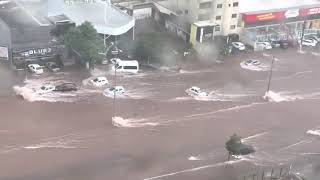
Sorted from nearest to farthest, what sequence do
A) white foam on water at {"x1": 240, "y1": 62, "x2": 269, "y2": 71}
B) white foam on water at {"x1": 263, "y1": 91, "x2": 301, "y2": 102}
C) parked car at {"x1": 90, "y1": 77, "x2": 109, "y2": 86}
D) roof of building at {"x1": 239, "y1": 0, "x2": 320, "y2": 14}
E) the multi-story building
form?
parked car at {"x1": 90, "y1": 77, "x2": 109, "y2": 86} < white foam on water at {"x1": 263, "y1": 91, "x2": 301, "y2": 102} < white foam on water at {"x1": 240, "y1": 62, "x2": 269, "y2": 71} < the multi-story building < roof of building at {"x1": 239, "y1": 0, "x2": 320, "y2": 14}

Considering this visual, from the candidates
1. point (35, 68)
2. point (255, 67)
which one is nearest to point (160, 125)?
point (35, 68)

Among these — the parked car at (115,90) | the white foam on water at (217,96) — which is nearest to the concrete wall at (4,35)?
the parked car at (115,90)

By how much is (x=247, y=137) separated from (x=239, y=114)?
3.89 ft

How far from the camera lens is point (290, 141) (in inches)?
539

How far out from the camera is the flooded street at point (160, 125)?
12.2m

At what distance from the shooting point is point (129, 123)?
13.8m

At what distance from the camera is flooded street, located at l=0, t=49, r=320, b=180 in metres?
12.2

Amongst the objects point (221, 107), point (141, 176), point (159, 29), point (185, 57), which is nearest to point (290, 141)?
point (221, 107)

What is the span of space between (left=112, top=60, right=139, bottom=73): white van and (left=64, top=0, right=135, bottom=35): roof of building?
1477 millimetres

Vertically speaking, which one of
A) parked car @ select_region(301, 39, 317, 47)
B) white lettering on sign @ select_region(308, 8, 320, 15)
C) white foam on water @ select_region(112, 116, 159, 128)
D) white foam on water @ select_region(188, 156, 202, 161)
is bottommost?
white foam on water @ select_region(188, 156, 202, 161)

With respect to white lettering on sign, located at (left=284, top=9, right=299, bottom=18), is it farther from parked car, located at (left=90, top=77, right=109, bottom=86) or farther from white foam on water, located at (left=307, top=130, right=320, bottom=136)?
parked car, located at (left=90, top=77, right=109, bottom=86)

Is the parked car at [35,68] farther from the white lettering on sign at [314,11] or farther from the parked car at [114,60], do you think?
the white lettering on sign at [314,11]

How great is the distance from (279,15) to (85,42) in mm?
7136

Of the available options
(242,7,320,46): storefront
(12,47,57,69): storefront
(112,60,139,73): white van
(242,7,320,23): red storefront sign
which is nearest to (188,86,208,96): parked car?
(112,60,139,73): white van
